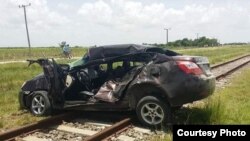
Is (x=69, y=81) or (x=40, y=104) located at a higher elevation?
(x=69, y=81)

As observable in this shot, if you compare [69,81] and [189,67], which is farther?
[69,81]

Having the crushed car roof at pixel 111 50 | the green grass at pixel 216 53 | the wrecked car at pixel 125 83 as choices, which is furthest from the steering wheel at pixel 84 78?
the green grass at pixel 216 53

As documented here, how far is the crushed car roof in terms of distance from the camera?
9.29m

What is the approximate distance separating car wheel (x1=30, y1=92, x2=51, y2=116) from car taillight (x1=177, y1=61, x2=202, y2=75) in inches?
121

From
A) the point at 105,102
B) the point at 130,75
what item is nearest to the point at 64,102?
the point at 105,102

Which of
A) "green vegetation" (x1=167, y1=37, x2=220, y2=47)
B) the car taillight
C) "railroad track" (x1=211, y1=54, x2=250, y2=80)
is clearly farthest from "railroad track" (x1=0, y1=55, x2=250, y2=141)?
"green vegetation" (x1=167, y1=37, x2=220, y2=47)

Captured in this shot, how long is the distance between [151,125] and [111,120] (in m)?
1.18

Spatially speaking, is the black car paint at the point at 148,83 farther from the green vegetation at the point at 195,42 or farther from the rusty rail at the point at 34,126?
the green vegetation at the point at 195,42

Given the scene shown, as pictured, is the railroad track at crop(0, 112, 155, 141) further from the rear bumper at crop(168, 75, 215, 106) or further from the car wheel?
the rear bumper at crop(168, 75, 215, 106)

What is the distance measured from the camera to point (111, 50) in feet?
31.3

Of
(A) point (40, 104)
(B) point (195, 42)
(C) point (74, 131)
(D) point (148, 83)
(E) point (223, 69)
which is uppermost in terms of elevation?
(D) point (148, 83)

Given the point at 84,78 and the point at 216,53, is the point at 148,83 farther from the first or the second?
the point at 216,53

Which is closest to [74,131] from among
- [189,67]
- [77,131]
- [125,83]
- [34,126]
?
[77,131]

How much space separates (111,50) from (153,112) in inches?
76.0
